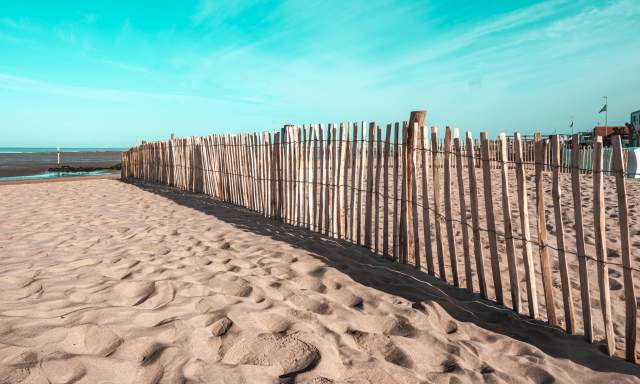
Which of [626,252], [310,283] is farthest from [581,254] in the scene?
[310,283]

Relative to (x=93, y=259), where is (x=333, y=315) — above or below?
below

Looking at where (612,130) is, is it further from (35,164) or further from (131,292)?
(35,164)

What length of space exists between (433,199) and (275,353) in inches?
146

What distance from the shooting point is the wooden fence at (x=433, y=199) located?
2.67 m

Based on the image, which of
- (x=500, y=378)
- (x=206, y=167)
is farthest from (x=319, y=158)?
(x=206, y=167)

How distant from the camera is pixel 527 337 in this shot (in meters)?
2.74

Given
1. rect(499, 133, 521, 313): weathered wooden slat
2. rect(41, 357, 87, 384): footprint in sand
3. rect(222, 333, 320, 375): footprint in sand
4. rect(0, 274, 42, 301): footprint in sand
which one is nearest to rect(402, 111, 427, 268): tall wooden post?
rect(499, 133, 521, 313): weathered wooden slat

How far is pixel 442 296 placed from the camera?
128 inches

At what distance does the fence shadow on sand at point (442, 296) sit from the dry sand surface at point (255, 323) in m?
0.01

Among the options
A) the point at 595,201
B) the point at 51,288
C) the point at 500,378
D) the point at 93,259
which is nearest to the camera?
the point at 500,378

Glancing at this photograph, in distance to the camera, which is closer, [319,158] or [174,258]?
[174,258]

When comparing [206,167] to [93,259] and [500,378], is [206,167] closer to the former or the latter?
[93,259]

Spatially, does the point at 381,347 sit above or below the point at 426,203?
below

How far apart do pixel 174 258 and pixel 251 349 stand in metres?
2.06
